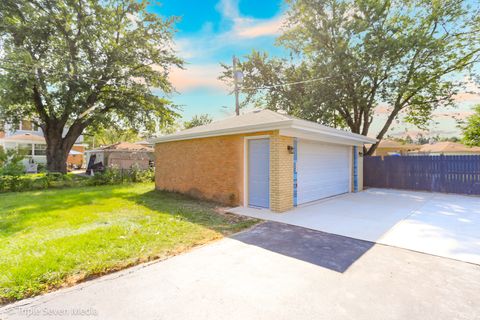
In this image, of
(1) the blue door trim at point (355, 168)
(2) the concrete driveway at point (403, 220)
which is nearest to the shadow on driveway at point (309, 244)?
(2) the concrete driveway at point (403, 220)

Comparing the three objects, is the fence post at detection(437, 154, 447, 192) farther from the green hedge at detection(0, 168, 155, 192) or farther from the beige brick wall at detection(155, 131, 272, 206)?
the green hedge at detection(0, 168, 155, 192)

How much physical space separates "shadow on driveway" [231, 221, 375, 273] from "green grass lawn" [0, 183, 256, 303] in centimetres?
67

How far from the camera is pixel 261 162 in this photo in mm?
7062

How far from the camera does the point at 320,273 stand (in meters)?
3.16

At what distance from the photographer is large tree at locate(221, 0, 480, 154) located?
12219 millimetres

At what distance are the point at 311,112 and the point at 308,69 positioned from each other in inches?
138

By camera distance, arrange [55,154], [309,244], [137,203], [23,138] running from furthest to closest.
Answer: [23,138], [55,154], [137,203], [309,244]

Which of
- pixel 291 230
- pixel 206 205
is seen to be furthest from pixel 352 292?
pixel 206 205

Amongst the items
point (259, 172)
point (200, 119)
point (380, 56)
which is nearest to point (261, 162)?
point (259, 172)

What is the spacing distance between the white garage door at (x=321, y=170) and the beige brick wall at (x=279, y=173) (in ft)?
3.13

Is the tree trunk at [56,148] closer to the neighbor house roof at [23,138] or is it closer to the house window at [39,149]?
the neighbor house roof at [23,138]

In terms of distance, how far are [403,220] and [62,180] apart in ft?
48.7

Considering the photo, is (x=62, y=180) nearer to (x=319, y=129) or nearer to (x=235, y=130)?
(x=235, y=130)

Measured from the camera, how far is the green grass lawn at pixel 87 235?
3098mm
